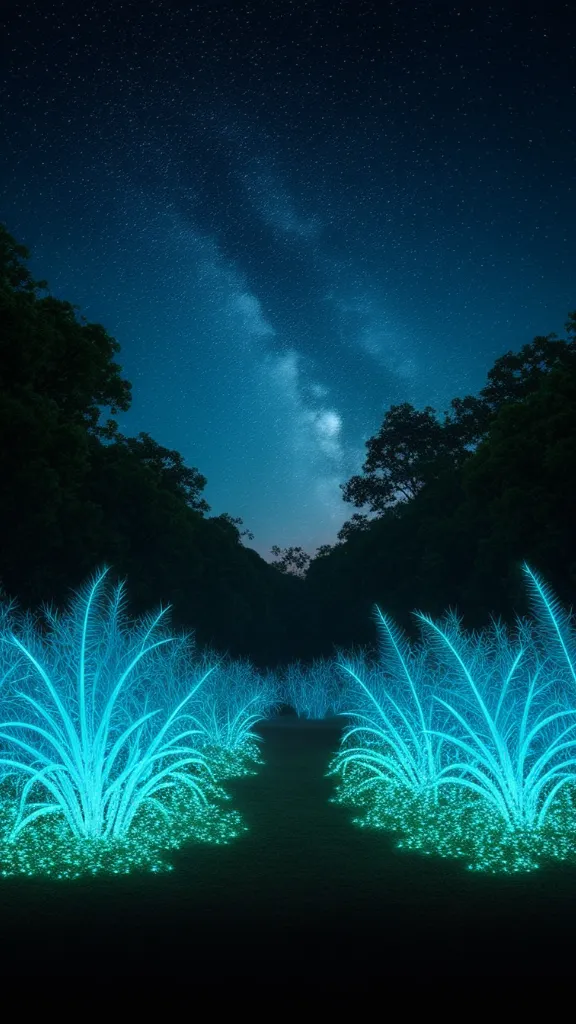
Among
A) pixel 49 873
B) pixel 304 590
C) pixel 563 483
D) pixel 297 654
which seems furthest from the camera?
pixel 304 590

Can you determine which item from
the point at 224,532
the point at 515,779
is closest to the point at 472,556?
the point at 224,532

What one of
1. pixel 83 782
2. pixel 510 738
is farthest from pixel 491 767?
pixel 83 782

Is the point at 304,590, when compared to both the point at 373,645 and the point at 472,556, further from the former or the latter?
the point at 472,556

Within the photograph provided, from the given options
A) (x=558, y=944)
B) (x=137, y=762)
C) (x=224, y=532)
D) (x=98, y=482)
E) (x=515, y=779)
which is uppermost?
(x=224, y=532)

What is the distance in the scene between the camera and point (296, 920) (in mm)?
4586

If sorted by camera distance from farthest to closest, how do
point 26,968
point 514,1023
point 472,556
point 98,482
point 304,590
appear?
point 304,590, point 472,556, point 98,482, point 26,968, point 514,1023

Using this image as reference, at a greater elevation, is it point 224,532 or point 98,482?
point 224,532

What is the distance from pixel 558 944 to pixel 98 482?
21.7 meters

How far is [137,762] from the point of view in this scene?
23.1 feet

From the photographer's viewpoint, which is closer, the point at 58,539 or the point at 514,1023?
the point at 514,1023

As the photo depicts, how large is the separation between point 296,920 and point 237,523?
145 feet

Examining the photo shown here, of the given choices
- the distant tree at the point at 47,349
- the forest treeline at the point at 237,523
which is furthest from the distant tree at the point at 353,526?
the distant tree at the point at 47,349

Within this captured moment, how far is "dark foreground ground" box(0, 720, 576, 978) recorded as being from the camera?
3.83 meters

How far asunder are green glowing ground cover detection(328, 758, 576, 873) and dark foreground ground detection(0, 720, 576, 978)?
305 mm
